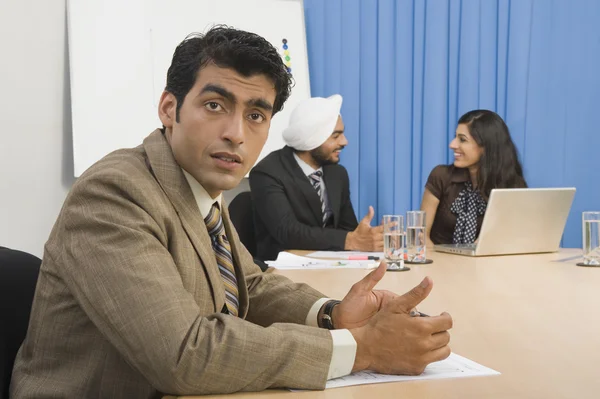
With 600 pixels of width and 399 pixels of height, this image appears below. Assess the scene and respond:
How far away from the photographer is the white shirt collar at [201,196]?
4.43 feet

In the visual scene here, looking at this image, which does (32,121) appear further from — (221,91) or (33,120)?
(221,91)

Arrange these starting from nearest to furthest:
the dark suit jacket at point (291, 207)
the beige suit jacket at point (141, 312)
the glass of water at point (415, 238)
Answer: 1. the beige suit jacket at point (141, 312)
2. the glass of water at point (415, 238)
3. the dark suit jacket at point (291, 207)

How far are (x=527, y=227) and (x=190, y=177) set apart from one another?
1.87 m

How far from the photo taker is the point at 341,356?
1061 mm

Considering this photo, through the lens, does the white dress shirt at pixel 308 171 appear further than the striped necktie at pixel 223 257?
Yes

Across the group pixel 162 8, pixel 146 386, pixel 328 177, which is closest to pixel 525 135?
pixel 328 177

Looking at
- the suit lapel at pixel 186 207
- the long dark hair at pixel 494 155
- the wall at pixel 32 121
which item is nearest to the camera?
the suit lapel at pixel 186 207

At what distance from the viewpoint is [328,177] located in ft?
12.4

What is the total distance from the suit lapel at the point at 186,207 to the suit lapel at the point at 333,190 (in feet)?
7.92

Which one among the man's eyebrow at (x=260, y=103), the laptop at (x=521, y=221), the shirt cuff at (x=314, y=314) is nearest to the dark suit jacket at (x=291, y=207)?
the laptop at (x=521, y=221)

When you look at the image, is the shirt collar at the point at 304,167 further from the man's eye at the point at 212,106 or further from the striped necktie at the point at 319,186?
the man's eye at the point at 212,106

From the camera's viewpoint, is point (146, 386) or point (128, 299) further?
point (146, 386)

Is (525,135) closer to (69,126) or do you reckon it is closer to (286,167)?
Answer: (286,167)

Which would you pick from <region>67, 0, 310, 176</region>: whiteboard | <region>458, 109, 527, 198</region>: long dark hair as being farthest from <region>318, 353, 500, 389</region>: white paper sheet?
<region>67, 0, 310, 176</region>: whiteboard
